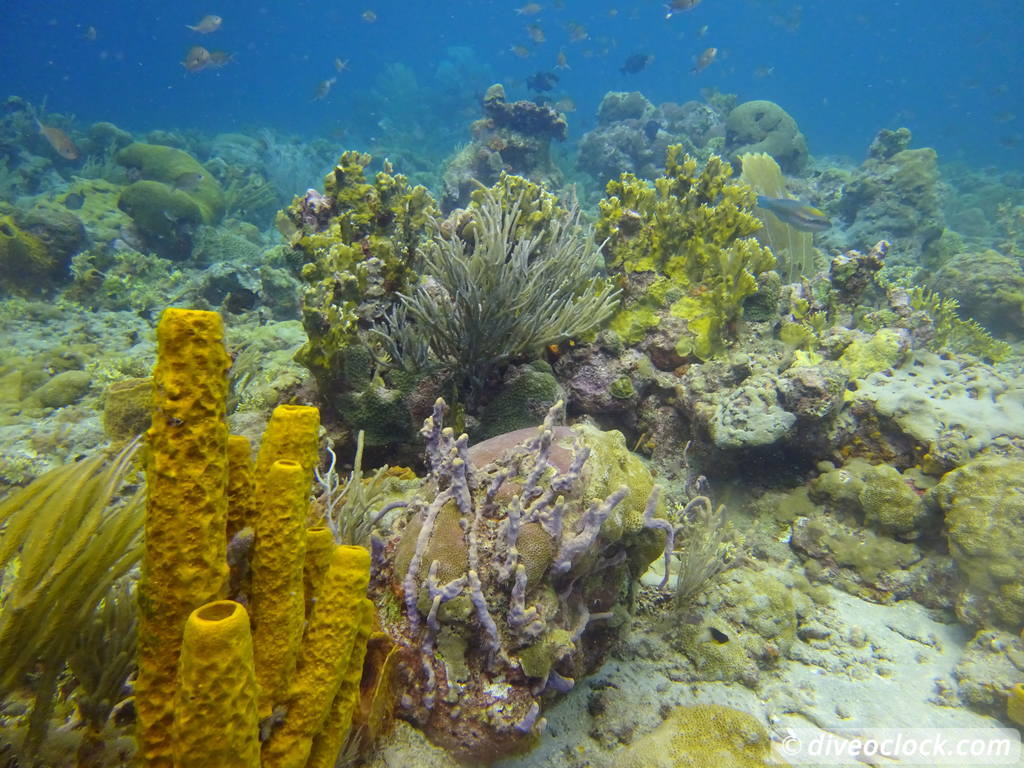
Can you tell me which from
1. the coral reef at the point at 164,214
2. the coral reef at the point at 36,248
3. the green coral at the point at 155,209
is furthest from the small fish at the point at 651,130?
the coral reef at the point at 36,248

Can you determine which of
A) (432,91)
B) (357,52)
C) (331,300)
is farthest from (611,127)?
(357,52)

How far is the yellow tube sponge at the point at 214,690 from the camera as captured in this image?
1003 mm

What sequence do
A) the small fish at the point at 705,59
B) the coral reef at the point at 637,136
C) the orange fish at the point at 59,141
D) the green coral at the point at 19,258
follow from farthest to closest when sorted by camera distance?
the coral reef at the point at 637,136, the small fish at the point at 705,59, the orange fish at the point at 59,141, the green coral at the point at 19,258

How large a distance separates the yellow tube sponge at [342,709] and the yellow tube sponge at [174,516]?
0.43m

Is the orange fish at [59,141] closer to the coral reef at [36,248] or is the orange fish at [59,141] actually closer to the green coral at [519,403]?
the coral reef at [36,248]

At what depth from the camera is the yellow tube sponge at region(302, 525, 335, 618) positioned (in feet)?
4.89

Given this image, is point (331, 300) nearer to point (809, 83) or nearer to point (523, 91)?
point (523, 91)

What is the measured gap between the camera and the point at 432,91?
34.1 m

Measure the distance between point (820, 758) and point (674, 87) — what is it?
88322mm

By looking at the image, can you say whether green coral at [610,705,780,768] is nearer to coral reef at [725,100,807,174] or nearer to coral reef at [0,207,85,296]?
coral reef at [0,207,85,296]

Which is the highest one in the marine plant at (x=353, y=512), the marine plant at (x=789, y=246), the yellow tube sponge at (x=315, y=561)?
the marine plant at (x=789, y=246)

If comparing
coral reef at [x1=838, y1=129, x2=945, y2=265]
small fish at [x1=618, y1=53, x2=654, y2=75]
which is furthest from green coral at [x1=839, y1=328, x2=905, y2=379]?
small fish at [x1=618, y1=53, x2=654, y2=75]

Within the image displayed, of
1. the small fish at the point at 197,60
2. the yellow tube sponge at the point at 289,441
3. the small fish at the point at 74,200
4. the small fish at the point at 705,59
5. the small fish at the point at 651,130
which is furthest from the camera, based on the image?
the small fish at the point at 651,130

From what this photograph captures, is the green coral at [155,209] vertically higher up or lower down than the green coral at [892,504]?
higher up
